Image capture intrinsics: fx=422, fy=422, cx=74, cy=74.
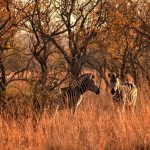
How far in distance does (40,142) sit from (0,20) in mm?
4058

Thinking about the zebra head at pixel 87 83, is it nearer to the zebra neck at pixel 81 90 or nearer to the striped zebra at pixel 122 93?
the zebra neck at pixel 81 90

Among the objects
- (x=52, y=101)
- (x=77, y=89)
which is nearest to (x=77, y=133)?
(x=52, y=101)

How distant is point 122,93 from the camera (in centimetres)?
1221

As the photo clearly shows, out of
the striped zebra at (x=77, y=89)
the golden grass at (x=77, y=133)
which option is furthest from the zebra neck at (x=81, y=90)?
the golden grass at (x=77, y=133)

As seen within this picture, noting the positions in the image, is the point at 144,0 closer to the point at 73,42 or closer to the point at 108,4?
the point at 108,4

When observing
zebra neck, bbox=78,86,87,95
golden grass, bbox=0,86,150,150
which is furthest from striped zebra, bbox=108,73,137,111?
golden grass, bbox=0,86,150,150

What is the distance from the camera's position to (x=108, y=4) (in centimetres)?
1438

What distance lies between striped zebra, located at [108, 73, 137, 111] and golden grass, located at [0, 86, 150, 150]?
7.82ft

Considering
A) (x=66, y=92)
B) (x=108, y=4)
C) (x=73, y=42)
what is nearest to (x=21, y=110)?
(x=66, y=92)

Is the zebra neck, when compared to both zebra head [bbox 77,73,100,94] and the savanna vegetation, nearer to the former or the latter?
zebra head [bbox 77,73,100,94]

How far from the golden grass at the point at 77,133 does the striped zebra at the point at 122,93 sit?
238cm

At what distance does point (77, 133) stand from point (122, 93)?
4.38 meters

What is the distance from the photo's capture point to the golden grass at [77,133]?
7461mm

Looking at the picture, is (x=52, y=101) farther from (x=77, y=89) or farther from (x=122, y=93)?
(x=122, y=93)
